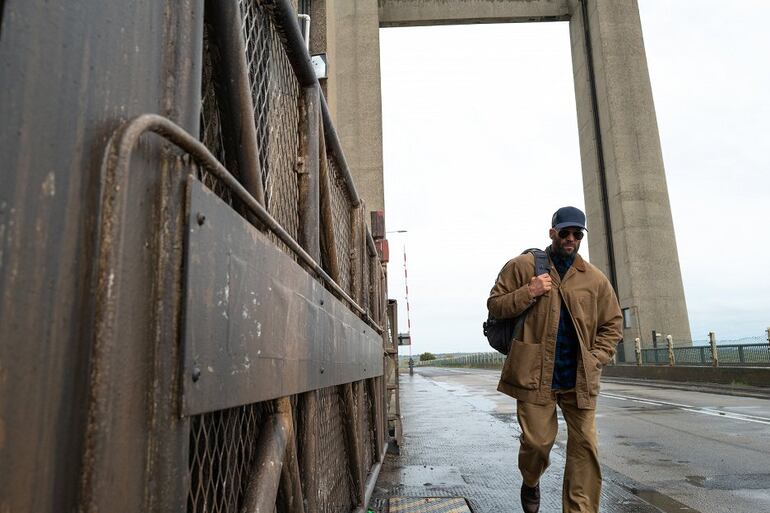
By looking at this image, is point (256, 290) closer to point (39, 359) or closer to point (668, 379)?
point (39, 359)

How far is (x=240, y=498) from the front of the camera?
5.26ft

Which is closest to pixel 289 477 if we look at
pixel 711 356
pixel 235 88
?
pixel 235 88

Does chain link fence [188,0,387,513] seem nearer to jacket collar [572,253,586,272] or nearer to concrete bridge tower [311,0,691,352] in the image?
jacket collar [572,253,586,272]

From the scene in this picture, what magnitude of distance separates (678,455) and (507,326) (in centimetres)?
357

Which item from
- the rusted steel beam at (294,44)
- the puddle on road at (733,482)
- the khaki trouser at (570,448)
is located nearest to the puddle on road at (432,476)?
the khaki trouser at (570,448)

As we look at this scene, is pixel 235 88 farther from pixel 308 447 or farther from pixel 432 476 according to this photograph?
pixel 432 476

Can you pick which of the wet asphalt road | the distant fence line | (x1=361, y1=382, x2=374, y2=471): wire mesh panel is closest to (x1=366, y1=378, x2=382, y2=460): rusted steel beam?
(x1=361, y1=382, x2=374, y2=471): wire mesh panel

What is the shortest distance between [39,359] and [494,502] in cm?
400

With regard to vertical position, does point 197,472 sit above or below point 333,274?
below

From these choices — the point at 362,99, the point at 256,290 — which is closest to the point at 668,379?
the point at 362,99

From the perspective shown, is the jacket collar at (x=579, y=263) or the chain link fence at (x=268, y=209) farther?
the jacket collar at (x=579, y=263)

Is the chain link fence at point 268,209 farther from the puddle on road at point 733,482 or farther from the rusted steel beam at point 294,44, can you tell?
the puddle on road at point 733,482

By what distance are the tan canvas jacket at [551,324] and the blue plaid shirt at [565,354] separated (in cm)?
6

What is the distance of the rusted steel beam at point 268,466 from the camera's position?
1.48 meters
